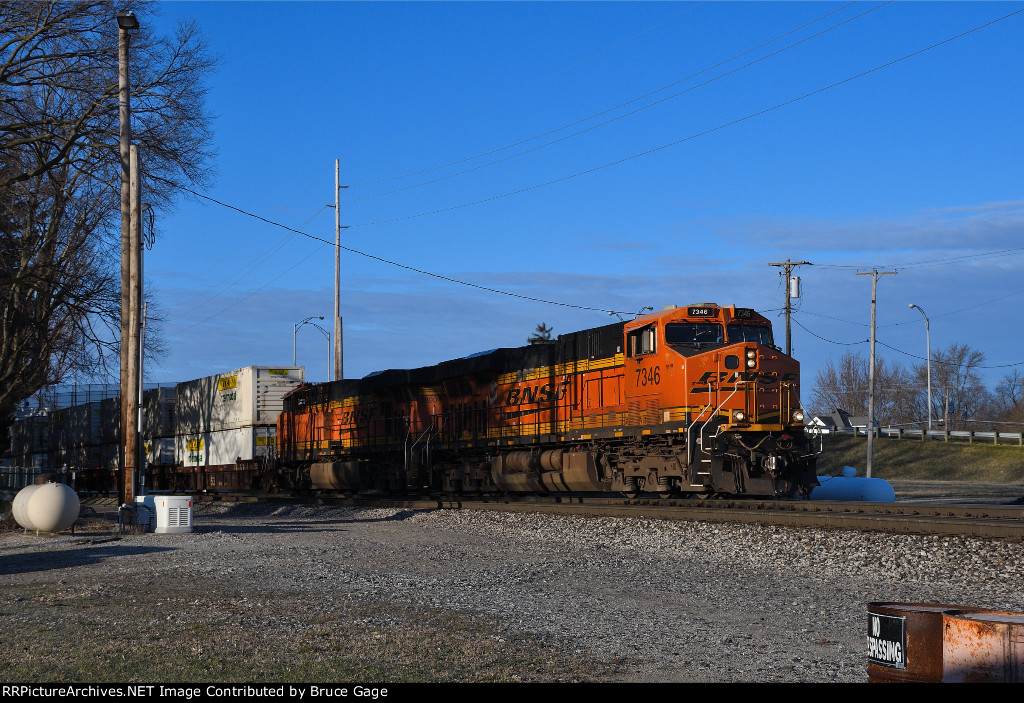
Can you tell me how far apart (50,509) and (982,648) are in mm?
18644

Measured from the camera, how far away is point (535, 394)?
23688 mm

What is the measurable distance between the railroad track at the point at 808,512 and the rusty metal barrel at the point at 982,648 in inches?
416

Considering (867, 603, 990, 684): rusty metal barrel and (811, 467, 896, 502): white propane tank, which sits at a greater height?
(867, 603, 990, 684): rusty metal barrel

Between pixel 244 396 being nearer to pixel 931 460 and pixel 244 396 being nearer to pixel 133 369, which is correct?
pixel 133 369

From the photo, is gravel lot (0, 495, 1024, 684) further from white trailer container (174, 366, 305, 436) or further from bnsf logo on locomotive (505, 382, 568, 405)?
white trailer container (174, 366, 305, 436)

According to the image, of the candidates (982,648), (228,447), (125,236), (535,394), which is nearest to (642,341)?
(535,394)

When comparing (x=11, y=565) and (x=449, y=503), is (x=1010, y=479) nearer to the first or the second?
(x=449, y=503)

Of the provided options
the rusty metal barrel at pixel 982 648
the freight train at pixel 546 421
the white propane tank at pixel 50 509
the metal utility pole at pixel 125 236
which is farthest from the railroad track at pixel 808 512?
the rusty metal barrel at pixel 982 648

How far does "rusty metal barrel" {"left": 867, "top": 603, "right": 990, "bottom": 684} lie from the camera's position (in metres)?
3.66

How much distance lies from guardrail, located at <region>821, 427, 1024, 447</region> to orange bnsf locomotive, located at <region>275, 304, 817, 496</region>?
101 ft

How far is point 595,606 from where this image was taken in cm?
985

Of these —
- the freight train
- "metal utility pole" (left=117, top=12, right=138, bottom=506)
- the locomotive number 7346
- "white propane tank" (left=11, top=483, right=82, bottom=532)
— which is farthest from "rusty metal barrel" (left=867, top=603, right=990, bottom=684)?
"metal utility pole" (left=117, top=12, right=138, bottom=506)

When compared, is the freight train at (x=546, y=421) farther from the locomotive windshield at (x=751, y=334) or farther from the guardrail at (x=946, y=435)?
the guardrail at (x=946, y=435)

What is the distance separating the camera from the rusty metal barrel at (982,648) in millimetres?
3391
